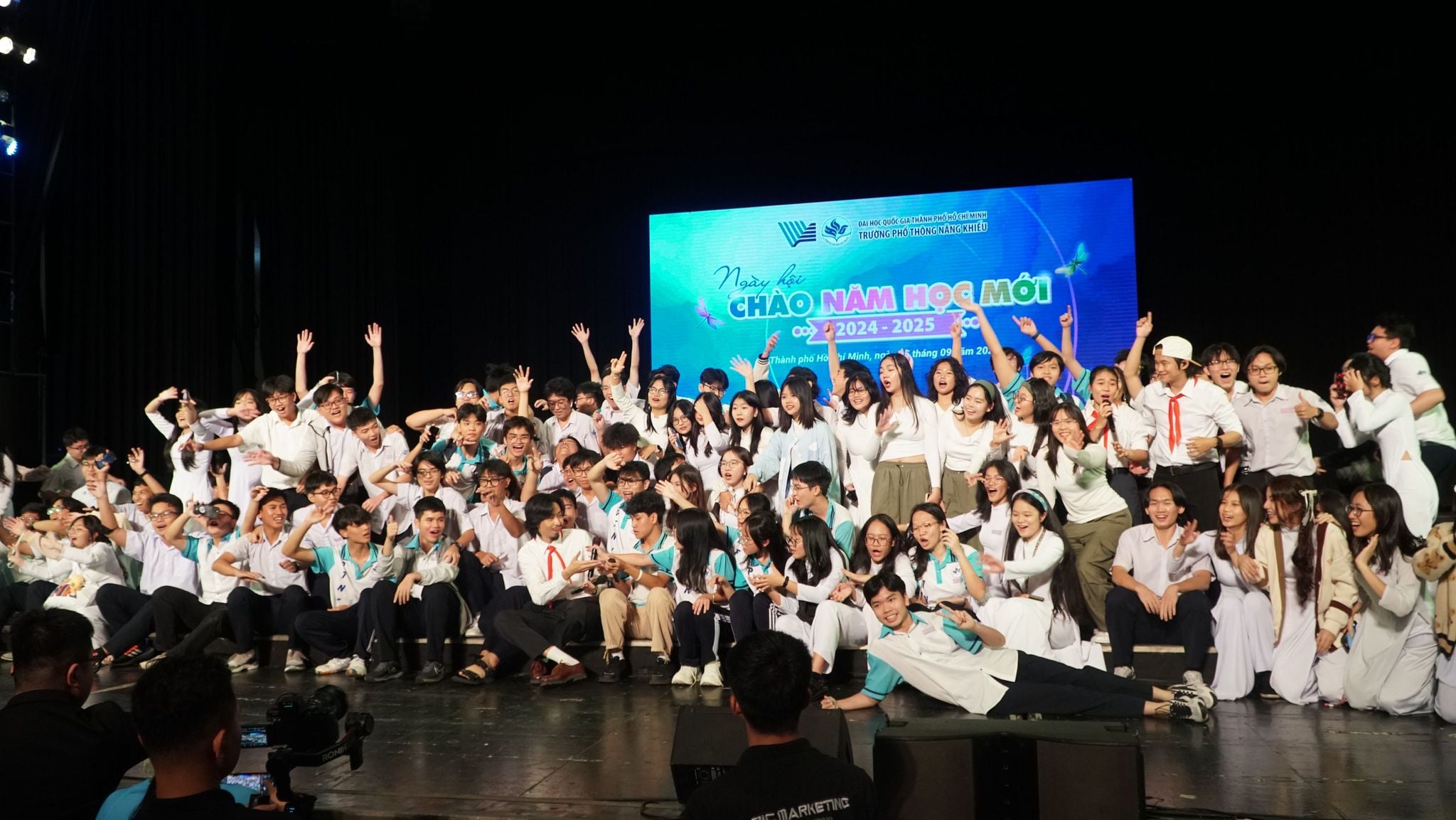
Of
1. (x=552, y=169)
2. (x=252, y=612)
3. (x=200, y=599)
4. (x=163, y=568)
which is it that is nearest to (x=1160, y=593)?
(x=252, y=612)

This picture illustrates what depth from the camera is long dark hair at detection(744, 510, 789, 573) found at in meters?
5.94

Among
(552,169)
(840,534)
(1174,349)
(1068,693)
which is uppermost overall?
(552,169)

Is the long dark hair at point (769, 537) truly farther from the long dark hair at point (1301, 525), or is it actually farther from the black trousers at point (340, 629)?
the long dark hair at point (1301, 525)

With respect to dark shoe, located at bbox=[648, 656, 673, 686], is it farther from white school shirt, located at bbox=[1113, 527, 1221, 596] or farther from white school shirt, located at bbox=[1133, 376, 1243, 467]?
white school shirt, located at bbox=[1133, 376, 1243, 467]

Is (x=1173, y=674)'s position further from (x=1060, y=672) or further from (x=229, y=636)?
(x=229, y=636)

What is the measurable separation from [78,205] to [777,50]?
5934 mm

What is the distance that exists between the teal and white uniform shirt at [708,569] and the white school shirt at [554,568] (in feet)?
1.42

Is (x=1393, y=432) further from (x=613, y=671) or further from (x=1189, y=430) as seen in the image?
(x=613, y=671)

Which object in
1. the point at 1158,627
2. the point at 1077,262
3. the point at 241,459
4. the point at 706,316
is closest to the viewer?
the point at 1158,627

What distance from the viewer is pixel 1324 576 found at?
206 inches

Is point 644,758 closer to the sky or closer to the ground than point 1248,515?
closer to the ground

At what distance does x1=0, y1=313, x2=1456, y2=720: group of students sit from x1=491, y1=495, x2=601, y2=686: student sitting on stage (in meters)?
0.02

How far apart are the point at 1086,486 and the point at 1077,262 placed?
4013 mm

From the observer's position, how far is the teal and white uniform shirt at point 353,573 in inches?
259
